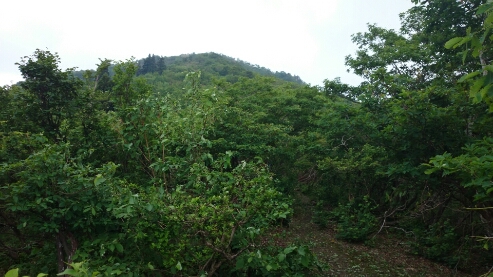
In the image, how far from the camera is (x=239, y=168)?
3900 mm

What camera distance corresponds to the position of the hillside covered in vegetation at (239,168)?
3713 mm

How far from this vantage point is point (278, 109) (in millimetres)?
13336

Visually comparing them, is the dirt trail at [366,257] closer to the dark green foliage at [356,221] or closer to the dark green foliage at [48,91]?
the dark green foliage at [356,221]

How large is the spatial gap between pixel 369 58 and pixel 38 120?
11.5 meters

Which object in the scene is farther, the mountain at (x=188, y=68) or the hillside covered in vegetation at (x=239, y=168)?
the mountain at (x=188, y=68)

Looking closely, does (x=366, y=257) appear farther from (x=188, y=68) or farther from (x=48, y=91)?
(x=188, y=68)

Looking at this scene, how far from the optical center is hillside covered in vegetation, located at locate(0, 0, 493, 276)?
3.71 meters

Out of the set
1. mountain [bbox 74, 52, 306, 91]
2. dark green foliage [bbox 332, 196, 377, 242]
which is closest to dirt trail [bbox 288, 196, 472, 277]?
dark green foliage [bbox 332, 196, 377, 242]

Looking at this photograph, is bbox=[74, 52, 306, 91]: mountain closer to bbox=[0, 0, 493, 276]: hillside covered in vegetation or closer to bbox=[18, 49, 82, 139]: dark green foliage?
bbox=[0, 0, 493, 276]: hillside covered in vegetation

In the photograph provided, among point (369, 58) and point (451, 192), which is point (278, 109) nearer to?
point (369, 58)

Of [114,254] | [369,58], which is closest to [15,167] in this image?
[114,254]

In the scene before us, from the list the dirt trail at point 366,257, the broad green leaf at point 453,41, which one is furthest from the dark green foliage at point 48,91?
the broad green leaf at point 453,41

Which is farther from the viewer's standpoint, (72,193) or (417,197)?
(417,197)

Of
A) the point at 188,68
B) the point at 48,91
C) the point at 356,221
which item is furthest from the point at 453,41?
the point at 188,68
